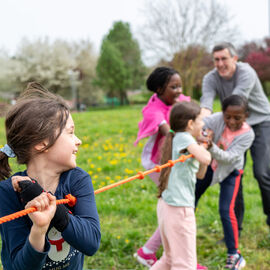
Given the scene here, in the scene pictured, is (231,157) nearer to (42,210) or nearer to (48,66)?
(42,210)

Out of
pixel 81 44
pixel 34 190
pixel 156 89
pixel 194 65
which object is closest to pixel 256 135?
pixel 156 89

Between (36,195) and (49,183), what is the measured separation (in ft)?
0.80

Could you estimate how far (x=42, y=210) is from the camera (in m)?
1.07

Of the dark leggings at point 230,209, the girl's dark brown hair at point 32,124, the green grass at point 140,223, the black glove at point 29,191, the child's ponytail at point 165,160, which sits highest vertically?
the girl's dark brown hair at point 32,124

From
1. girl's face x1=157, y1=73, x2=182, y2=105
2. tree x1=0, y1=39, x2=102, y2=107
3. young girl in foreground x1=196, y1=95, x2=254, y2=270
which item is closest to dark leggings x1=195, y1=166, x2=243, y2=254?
young girl in foreground x1=196, y1=95, x2=254, y2=270

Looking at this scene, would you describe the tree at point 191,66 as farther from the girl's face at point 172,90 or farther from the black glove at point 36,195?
the black glove at point 36,195

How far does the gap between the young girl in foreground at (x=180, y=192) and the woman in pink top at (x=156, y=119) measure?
1.14 feet

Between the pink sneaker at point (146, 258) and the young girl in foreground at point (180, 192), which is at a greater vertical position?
the young girl in foreground at point (180, 192)

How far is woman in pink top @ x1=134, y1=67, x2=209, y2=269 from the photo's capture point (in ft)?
9.60

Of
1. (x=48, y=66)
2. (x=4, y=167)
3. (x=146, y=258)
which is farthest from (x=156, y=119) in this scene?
Answer: (x=48, y=66)

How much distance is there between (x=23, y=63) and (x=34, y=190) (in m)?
32.0

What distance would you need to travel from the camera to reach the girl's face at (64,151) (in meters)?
1.30

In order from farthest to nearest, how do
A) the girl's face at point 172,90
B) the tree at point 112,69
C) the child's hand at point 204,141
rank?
the tree at point 112,69 → the girl's face at point 172,90 → the child's hand at point 204,141

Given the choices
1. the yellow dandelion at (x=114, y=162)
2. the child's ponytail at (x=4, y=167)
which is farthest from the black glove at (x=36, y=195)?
the yellow dandelion at (x=114, y=162)
